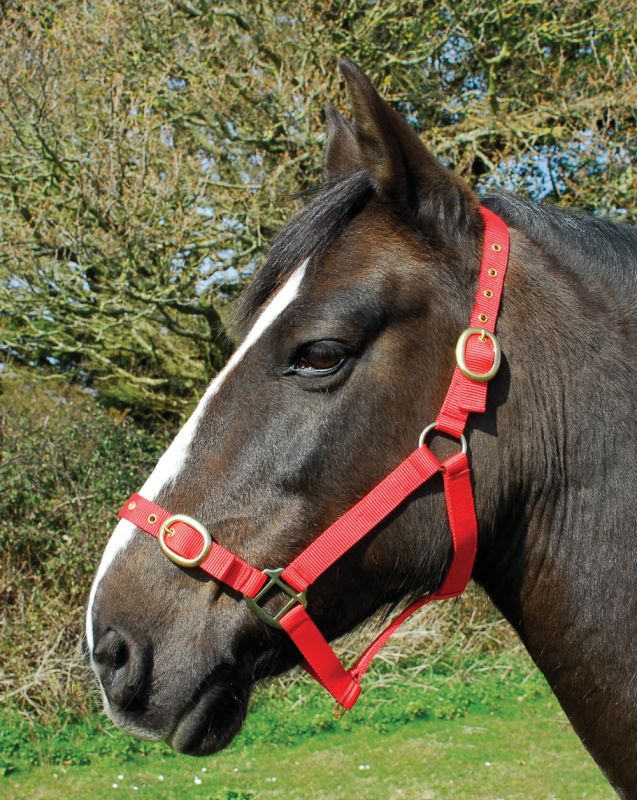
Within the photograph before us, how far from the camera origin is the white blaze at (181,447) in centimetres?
177

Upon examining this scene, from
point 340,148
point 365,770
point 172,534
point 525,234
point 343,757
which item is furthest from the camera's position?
point 343,757

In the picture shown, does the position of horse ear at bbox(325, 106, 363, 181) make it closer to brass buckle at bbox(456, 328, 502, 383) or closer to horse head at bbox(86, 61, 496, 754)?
horse head at bbox(86, 61, 496, 754)

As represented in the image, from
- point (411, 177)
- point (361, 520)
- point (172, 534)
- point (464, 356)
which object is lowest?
point (172, 534)

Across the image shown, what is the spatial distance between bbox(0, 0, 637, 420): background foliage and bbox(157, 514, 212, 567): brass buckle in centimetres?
592

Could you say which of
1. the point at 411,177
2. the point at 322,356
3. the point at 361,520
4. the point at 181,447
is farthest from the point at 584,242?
the point at 181,447

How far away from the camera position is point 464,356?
171cm

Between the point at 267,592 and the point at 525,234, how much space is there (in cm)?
111

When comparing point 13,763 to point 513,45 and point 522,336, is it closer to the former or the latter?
point 522,336

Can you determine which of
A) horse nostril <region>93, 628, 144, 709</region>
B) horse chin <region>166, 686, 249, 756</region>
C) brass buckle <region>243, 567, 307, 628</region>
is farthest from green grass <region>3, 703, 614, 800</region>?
brass buckle <region>243, 567, 307, 628</region>

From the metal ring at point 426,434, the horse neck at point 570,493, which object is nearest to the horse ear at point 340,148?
the horse neck at point 570,493

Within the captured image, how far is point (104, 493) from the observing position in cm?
760

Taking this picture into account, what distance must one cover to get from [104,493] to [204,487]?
620cm

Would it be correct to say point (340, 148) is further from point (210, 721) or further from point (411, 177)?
point (210, 721)

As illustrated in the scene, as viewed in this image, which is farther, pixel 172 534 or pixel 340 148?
pixel 340 148
